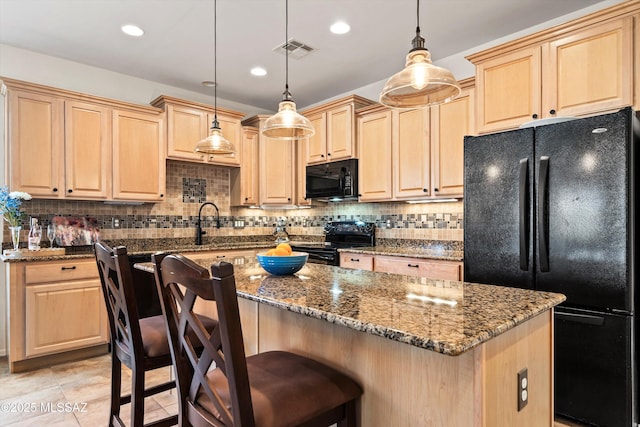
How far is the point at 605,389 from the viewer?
2.06 m

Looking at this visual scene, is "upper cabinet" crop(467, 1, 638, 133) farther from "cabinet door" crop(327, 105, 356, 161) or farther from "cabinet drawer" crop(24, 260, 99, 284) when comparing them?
"cabinet drawer" crop(24, 260, 99, 284)

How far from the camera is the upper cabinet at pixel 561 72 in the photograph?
233cm

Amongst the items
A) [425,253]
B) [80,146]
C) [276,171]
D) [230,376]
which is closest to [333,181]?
[276,171]

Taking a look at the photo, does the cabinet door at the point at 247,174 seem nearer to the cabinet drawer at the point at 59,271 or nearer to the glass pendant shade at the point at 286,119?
the cabinet drawer at the point at 59,271

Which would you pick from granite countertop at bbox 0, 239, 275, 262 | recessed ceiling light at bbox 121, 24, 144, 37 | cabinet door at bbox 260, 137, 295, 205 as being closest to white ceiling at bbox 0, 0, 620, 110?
recessed ceiling light at bbox 121, 24, 144, 37

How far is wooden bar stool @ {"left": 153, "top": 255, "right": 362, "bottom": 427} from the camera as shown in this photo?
0.95 meters

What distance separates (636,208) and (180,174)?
411cm

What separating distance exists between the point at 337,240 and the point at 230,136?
1752mm

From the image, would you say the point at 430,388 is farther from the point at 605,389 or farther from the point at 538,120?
the point at 538,120

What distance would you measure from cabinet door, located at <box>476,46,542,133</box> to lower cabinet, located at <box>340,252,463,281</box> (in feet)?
3.56

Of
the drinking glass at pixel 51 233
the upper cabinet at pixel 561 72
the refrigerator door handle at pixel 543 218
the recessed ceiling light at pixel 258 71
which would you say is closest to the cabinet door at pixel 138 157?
the drinking glass at pixel 51 233

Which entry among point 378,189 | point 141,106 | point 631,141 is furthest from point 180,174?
point 631,141

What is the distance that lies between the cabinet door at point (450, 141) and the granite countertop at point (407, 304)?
5.75ft

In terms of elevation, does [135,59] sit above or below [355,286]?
above
